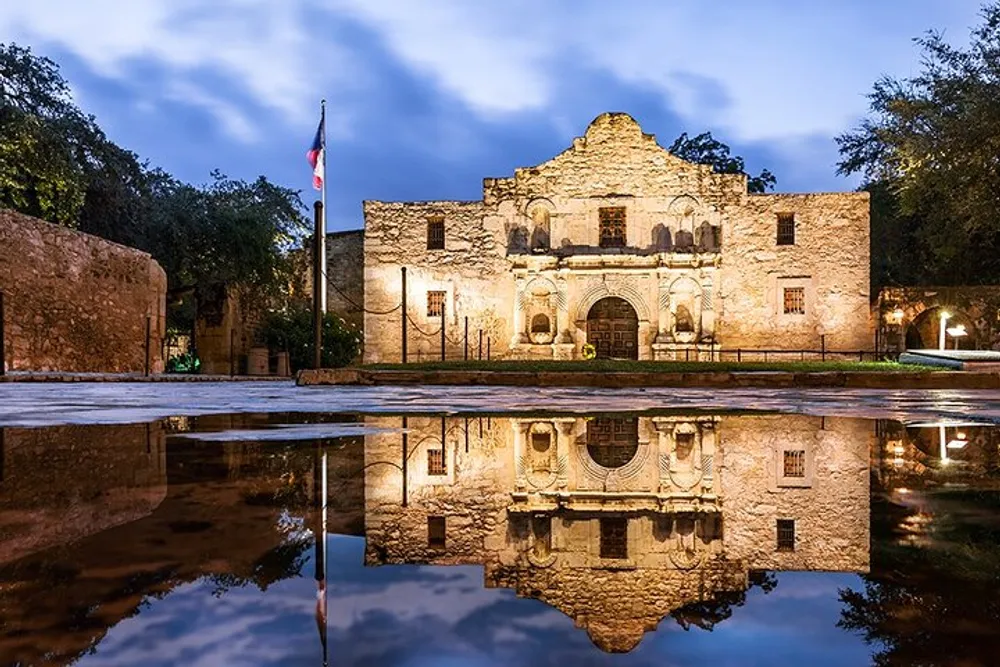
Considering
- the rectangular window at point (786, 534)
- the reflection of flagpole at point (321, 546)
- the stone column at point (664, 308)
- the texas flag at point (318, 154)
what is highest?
the texas flag at point (318, 154)

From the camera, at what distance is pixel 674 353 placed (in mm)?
26000

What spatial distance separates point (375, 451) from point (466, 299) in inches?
947

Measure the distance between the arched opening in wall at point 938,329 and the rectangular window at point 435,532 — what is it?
27.0 m

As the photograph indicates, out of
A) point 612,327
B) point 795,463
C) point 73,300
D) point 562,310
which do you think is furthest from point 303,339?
point 795,463

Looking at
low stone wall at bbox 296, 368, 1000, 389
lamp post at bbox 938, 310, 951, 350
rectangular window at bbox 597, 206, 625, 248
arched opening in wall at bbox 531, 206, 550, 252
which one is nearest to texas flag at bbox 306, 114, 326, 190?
arched opening in wall at bbox 531, 206, 550, 252

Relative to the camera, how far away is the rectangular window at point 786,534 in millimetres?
1879

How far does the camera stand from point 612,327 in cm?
2764

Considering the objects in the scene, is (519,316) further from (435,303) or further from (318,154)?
Answer: (318,154)

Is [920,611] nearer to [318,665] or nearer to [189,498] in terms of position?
[318,665]

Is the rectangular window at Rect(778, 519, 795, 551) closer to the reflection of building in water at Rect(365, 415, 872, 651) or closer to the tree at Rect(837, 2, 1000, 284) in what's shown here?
the reflection of building in water at Rect(365, 415, 872, 651)

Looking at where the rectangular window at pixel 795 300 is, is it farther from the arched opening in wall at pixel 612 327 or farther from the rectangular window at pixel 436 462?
the rectangular window at pixel 436 462

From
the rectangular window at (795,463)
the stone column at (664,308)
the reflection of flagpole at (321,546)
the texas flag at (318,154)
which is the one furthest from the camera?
the stone column at (664,308)

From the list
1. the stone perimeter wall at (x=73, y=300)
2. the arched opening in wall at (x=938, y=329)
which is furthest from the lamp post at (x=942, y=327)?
the stone perimeter wall at (x=73, y=300)

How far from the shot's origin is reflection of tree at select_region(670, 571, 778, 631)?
132cm
